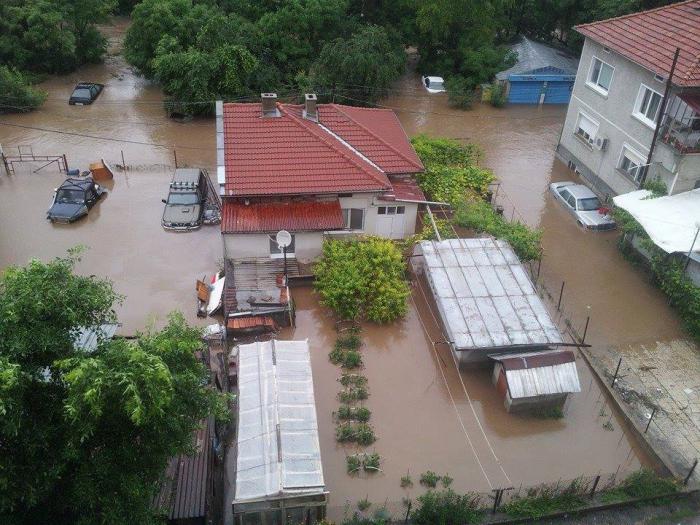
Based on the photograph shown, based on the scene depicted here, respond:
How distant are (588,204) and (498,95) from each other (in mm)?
13087

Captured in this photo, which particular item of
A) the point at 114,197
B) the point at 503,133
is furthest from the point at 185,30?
the point at 503,133

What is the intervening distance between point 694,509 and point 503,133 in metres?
23.0

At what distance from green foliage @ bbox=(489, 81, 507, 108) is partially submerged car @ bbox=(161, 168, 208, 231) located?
1897cm

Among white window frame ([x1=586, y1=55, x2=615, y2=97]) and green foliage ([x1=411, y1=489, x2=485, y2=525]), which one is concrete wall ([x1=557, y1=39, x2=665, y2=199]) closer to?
white window frame ([x1=586, y1=55, x2=615, y2=97])

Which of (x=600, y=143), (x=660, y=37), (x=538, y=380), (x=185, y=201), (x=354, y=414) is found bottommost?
(x=354, y=414)

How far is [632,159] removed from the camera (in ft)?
78.6

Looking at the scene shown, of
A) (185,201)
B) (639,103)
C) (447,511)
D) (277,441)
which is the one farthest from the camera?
Answer: (185,201)

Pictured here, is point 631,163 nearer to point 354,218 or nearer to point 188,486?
point 354,218

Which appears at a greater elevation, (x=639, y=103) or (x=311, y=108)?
(x=639, y=103)

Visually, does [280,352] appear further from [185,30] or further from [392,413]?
[185,30]

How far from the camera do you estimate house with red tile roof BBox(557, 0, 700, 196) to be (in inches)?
848

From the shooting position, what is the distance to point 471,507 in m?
13.3

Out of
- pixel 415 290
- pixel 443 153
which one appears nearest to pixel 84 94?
pixel 443 153

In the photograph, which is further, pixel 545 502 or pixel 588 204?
pixel 588 204
